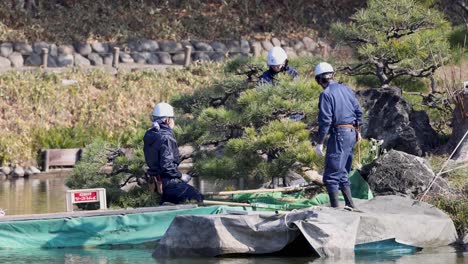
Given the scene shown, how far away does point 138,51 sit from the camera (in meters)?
31.6

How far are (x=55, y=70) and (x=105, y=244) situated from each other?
1592 cm

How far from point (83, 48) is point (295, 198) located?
17.8 m

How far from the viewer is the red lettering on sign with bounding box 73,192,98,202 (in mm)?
13383

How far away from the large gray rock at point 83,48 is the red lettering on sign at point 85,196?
17.6 metres

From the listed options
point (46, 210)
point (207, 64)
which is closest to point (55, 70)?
point (207, 64)

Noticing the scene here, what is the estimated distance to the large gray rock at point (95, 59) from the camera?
30375mm

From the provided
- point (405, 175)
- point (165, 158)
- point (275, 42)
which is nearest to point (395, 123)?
point (405, 175)

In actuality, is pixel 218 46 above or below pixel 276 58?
above

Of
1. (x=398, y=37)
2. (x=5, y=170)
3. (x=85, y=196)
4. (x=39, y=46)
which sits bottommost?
(x=85, y=196)

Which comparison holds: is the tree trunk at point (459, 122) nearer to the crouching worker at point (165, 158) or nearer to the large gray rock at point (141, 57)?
the crouching worker at point (165, 158)

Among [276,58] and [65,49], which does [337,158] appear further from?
[65,49]

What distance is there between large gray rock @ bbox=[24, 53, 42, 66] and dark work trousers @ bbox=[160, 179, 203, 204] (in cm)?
1655

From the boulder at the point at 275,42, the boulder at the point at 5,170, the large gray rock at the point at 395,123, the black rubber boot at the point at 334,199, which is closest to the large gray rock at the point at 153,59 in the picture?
the boulder at the point at 275,42

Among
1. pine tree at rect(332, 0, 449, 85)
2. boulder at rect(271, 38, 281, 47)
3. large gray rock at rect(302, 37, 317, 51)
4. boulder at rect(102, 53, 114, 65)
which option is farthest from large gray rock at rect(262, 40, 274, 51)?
pine tree at rect(332, 0, 449, 85)
